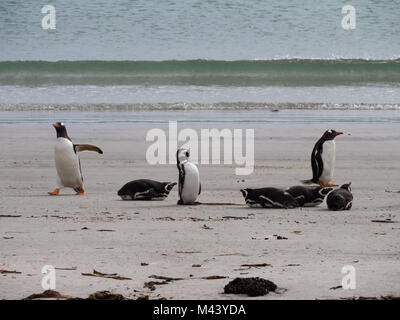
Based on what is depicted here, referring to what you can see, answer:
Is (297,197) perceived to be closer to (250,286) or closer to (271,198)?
(271,198)

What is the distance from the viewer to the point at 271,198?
26.2ft

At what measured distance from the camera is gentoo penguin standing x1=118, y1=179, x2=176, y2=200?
340 inches

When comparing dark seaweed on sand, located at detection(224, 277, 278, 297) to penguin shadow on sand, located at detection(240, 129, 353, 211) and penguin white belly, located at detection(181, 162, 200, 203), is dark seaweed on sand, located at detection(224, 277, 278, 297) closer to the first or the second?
penguin shadow on sand, located at detection(240, 129, 353, 211)

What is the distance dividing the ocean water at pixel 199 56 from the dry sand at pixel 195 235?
1144 centimetres

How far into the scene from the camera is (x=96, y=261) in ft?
18.1

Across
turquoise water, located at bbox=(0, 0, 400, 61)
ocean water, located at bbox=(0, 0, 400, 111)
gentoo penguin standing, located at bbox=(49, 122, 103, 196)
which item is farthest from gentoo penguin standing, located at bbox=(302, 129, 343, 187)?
turquoise water, located at bbox=(0, 0, 400, 61)

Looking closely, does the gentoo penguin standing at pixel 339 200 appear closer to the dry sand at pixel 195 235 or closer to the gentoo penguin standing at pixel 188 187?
the dry sand at pixel 195 235

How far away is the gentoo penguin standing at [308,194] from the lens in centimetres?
810

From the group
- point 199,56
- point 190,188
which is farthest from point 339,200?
point 199,56

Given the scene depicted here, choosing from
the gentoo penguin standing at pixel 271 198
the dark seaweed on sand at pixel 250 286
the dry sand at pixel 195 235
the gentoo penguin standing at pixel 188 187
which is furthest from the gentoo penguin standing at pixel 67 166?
the dark seaweed on sand at pixel 250 286

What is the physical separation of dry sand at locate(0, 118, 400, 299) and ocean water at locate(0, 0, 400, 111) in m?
11.4

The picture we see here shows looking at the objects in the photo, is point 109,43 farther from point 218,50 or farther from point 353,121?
point 353,121

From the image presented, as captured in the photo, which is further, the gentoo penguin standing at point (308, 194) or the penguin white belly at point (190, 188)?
the penguin white belly at point (190, 188)

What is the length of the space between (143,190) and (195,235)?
87.2 inches
